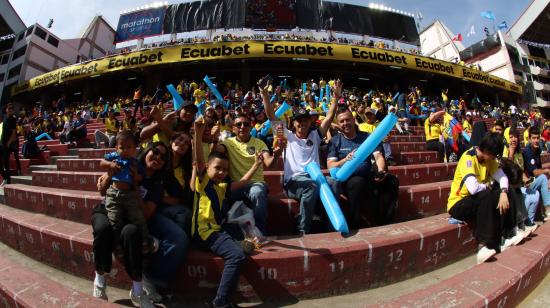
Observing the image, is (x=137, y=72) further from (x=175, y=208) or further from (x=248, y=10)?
(x=175, y=208)

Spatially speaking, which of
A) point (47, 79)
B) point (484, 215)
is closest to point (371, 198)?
point (484, 215)

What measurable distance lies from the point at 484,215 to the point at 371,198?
109cm

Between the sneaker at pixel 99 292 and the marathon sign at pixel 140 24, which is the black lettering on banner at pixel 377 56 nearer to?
the sneaker at pixel 99 292

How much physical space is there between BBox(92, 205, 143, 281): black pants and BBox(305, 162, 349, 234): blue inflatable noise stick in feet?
5.51

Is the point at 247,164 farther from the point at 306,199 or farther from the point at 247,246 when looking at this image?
the point at 247,246

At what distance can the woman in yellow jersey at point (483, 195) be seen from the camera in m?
2.81

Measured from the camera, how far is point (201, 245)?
236 cm

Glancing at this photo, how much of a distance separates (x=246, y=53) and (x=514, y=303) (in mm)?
16580

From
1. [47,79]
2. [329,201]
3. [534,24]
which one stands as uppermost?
[534,24]

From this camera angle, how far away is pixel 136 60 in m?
17.6

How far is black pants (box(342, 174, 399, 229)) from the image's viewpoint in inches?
122

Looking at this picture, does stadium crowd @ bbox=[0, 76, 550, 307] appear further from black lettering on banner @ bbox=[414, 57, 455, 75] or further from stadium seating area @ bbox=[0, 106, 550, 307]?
black lettering on banner @ bbox=[414, 57, 455, 75]

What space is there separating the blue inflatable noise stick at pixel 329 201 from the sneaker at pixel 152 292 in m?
1.60

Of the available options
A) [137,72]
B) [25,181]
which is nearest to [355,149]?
[25,181]
